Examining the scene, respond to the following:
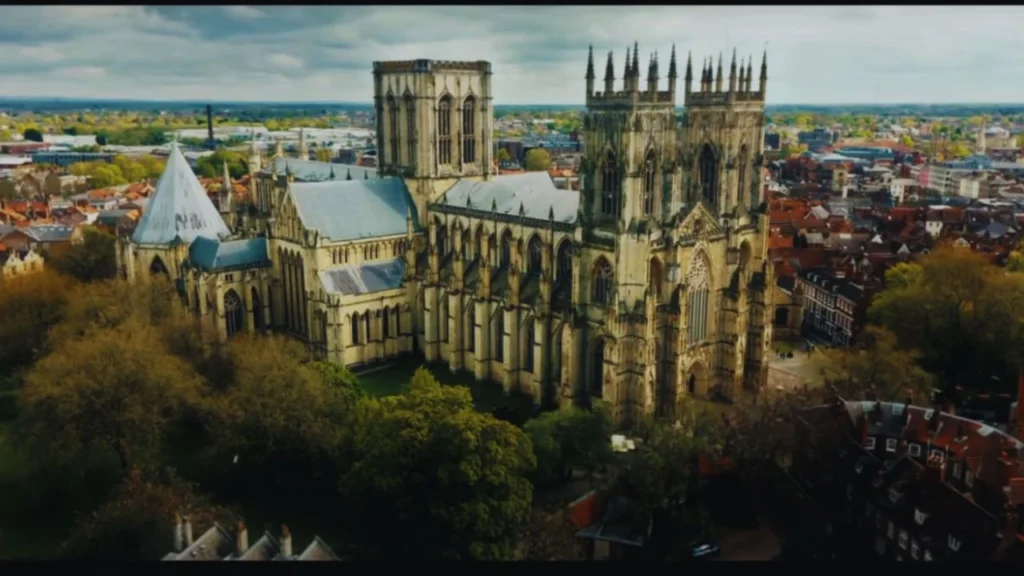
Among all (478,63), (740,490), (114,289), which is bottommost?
(740,490)

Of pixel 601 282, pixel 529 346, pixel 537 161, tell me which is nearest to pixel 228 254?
pixel 529 346

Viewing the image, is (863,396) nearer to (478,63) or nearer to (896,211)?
(478,63)

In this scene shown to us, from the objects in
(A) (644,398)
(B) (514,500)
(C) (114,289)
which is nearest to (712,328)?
(A) (644,398)

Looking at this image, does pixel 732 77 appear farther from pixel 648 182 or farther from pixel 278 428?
pixel 278 428

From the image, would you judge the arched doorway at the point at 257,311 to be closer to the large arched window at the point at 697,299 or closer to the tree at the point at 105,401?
the tree at the point at 105,401

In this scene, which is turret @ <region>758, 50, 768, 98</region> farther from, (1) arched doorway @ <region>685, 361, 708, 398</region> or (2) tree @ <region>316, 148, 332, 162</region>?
(2) tree @ <region>316, 148, 332, 162</region>

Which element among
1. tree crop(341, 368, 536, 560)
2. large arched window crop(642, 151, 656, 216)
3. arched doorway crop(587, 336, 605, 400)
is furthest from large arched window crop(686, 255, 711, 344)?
tree crop(341, 368, 536, 560)

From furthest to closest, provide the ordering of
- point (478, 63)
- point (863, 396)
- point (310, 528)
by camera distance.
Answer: point (478, 63)
point (863, 396)
point (310, 528)
